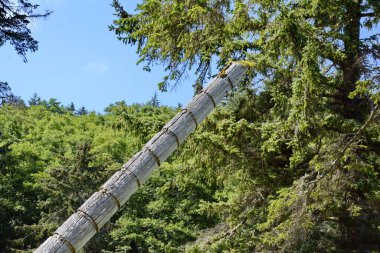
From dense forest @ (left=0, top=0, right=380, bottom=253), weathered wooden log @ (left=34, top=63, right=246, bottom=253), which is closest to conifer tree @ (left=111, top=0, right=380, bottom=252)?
dense forest @ (left=0, top=0, right=380, bottom=253)

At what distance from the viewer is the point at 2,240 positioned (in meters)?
28.9

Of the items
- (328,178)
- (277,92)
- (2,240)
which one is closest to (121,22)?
(277,92)

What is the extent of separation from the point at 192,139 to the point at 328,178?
2603 millimetres

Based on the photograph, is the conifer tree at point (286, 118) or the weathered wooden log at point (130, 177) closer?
the weathered wooden log at point (130, 177)

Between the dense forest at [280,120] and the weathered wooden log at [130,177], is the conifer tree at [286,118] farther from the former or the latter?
the weathered wooden log at [130,177]

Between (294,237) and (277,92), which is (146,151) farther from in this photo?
(277,92)

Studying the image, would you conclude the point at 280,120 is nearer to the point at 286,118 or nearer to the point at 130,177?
the point at 286,118

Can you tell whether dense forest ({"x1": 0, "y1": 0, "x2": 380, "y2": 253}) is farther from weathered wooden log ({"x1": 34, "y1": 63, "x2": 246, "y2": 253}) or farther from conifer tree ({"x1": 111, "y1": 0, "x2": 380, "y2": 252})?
weathered wooden log ({"x1": 34, "y1": 63, "x2": 246, "y2": 253})

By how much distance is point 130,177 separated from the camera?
4.78m

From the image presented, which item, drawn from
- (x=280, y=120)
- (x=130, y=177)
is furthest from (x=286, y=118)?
(x=130, y=177)

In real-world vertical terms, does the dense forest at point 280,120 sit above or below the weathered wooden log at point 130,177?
above

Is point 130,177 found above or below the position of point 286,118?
below

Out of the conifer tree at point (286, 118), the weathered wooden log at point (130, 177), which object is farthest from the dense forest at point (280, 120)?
the weathered wooden log at point (130, 177)

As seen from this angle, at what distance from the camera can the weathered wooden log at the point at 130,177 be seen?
14.3 feet
